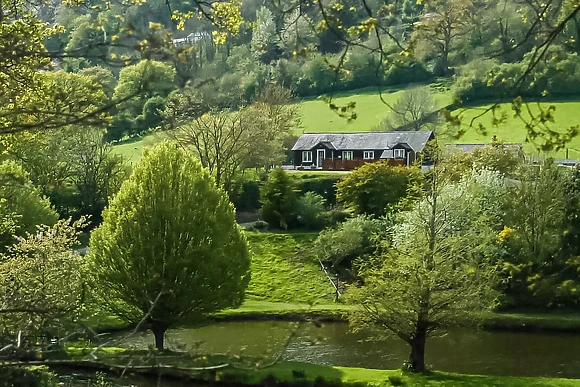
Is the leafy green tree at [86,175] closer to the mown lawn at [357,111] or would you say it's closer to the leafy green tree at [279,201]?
the leafy green tree at [279,201]

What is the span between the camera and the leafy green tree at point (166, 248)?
21797 millimetres

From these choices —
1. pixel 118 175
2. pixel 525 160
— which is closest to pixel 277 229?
pixel 118 175

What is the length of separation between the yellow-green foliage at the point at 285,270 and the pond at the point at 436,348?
5042mm

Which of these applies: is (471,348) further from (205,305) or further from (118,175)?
(118,175)

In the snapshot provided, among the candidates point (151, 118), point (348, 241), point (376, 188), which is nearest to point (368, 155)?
point (376, 188)

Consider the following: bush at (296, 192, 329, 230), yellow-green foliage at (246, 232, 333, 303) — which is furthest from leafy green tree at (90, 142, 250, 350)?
bush at (296, 192, 329, 230)

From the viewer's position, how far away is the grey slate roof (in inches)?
2090

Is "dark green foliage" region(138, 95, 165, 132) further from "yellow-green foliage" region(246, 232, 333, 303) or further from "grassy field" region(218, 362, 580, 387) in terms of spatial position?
"yellow-green foliage" region(246, 232, 333, 303)

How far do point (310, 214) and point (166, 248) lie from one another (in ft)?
66.1

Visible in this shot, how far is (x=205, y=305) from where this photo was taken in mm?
22328

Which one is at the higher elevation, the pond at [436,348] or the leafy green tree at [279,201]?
the leafy green tree at [279,201]

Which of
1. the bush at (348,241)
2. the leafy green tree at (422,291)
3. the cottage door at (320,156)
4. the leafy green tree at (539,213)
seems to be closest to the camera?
the leafy green tree at (422,291)

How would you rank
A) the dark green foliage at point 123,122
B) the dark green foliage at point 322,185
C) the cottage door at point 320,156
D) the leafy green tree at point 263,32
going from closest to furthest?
the dark green foliage at point 123,122 → the leafy green tree at point 263,32 → the dark green foliage at point 322,185 → the cottage door at point 320,156

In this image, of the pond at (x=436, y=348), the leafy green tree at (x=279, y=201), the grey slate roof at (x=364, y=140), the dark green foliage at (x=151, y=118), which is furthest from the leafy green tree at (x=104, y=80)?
the grey slate roof at (x=364, y=140)
